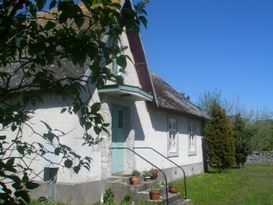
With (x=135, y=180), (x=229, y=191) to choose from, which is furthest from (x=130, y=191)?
(x=229, y=191)

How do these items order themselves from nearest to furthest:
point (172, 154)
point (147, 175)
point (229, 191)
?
point (147, 175)
point (229, 191)
point (172, 154)

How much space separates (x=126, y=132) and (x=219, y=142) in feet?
36.5

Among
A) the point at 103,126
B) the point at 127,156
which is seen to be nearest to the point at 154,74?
the point at 127,156

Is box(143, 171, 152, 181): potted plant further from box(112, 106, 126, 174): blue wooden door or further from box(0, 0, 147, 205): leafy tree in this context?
box(0, 0, 147, 205): leafy tree

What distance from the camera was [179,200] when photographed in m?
13.3

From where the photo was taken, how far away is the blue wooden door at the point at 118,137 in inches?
540

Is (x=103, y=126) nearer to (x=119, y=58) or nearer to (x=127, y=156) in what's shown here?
(x=119, y=58)

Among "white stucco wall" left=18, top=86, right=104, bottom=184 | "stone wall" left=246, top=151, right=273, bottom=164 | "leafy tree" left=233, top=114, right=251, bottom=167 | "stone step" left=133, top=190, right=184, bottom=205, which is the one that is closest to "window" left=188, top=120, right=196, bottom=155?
"leafy tree" left=233, top=114, right=251, bottom=167

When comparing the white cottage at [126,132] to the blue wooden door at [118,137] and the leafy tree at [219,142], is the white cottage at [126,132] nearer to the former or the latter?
the blue wooden door at [118,137]

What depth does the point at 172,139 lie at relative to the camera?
19.8 metres

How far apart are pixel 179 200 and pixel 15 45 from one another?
36.9ft

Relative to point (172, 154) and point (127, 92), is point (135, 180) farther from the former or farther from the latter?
point (172, 154)

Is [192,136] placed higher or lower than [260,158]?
higher

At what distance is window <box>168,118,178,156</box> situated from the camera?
19.3 metres
